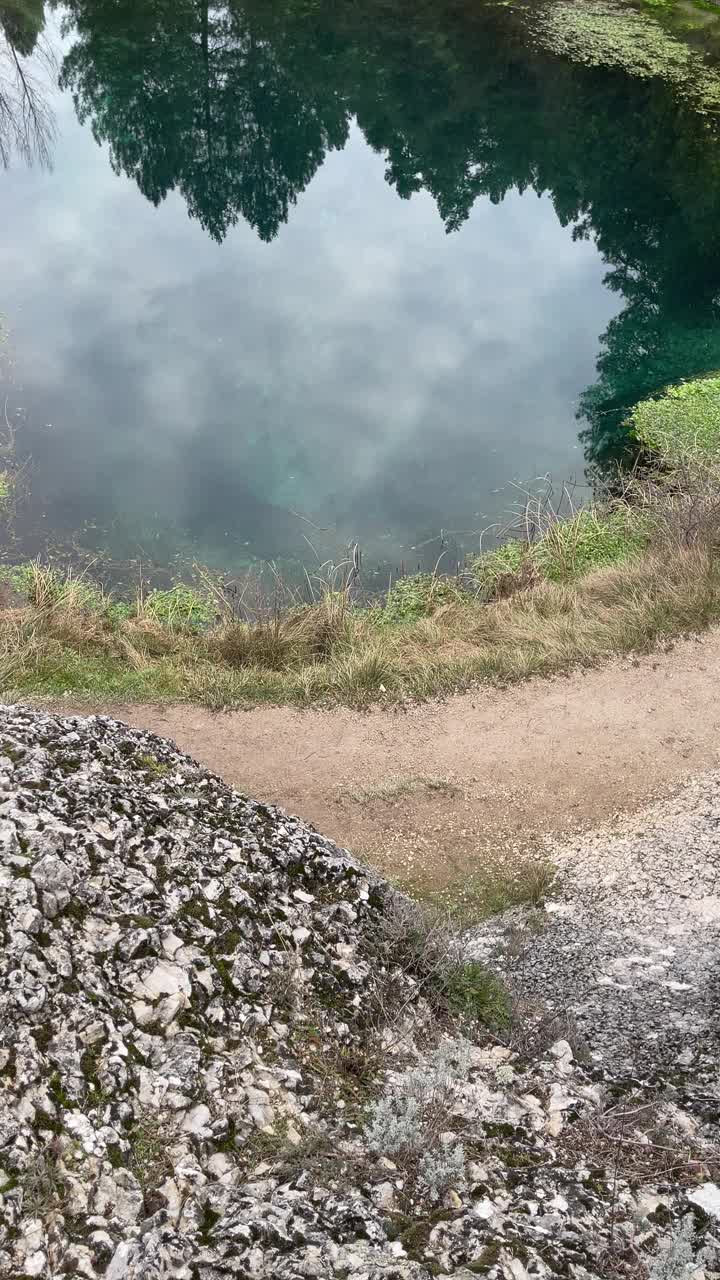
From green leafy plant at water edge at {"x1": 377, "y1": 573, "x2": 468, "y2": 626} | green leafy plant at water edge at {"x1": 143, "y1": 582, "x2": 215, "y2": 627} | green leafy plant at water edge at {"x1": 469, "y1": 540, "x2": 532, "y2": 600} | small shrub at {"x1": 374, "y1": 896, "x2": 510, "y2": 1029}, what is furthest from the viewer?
green leafy plant at water edge at {"x1": 469, "y1": 540, "x2": 532, "y2": 600}

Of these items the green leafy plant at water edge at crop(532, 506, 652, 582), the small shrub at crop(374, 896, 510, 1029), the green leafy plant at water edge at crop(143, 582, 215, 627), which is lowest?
the green leafy plant at water edge at crop(532, 506, 652, 582)

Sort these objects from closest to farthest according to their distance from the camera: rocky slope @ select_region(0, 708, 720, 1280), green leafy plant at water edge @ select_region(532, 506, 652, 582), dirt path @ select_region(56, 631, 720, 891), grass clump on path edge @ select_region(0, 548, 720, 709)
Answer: rocky slope @ select_region(0, 708, 720, 1280), dirt path @ select_region(56, 631, 720, 891), grass clump on path edge @ select_region(0, 548, 720, 709), green leafy plant at water edge @ select_region(532, 506, 652, 582)

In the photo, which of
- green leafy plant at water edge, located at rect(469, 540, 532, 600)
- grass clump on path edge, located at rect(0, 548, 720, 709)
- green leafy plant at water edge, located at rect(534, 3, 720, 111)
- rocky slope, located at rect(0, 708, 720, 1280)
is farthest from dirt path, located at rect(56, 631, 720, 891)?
green leafy plant at water edge, located at rect(534, 3, 720, 111)

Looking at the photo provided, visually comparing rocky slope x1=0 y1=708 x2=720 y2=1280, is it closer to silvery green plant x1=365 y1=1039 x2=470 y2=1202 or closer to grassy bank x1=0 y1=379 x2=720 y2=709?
silvery green plant x1=365 y1=1039 x2=470 y2=1202

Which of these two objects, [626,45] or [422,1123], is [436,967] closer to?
[422,1123]

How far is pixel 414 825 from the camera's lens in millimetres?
8609

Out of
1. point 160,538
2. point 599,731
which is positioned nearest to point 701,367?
point 160,538

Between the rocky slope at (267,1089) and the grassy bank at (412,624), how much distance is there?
4528mm

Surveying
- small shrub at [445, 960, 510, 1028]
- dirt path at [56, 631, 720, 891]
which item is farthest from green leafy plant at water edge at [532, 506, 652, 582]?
small shrub at [445, 960, 510, 1028]

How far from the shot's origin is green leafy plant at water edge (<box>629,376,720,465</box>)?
15.9 m

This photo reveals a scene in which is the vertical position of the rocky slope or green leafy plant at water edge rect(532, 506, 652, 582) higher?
the rocky slope

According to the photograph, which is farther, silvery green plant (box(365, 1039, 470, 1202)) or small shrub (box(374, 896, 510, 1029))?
small shrub (box(374, 896, 510, 1029))

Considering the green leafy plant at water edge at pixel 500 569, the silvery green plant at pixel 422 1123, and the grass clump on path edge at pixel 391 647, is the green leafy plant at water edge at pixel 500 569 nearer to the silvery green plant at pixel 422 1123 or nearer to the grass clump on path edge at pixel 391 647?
the grass clump on path edge at pixel 391 647

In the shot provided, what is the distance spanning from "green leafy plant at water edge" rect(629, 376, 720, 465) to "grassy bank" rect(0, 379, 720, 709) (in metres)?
1.33
